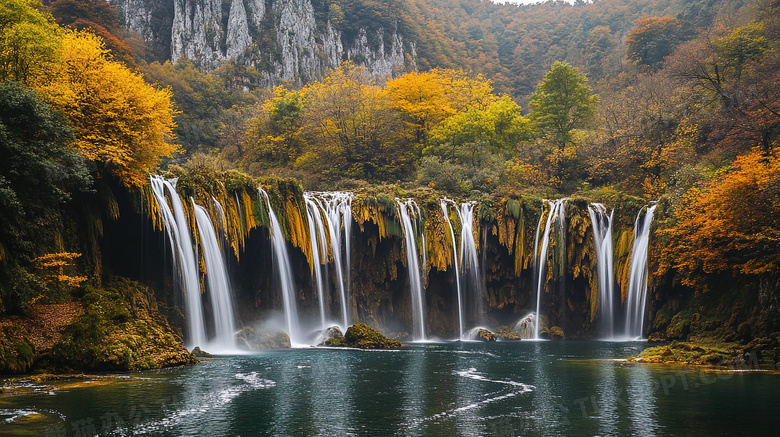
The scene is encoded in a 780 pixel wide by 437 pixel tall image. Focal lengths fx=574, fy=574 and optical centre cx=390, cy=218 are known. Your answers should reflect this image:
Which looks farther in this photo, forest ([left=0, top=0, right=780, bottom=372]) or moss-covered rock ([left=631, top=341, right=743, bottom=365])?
moss-covered rock ([left=631, top=341, right=743, bottom=365])

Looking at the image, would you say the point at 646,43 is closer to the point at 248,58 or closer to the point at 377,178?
the point at 377,178

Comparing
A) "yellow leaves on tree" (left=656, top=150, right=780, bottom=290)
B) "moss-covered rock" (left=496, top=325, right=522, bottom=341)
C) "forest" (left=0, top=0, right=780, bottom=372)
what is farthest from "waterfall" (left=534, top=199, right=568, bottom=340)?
"yellow leaves on tree" (left=656, top=150, right=780, bottom=290)

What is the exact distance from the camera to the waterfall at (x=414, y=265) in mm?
36938

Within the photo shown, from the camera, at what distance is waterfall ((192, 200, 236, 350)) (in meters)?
26.7

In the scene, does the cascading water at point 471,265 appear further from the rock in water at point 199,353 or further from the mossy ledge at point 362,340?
the rock in water at point 199,353

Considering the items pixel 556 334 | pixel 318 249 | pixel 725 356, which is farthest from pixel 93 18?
pixel 725 356

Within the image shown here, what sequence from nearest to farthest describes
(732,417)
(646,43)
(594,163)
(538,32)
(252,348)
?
1. (732,417)
2. (252,348)
3. (594,163)
4. (646,43)
5. (538,32)

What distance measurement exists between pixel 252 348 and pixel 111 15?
39601 millimetres

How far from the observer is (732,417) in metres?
12.1

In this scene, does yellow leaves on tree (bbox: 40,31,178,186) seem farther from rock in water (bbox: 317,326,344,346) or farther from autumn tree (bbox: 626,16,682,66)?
autumn tree (bbox: 626,16,682,66)

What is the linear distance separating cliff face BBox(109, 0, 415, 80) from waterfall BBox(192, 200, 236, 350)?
59.3m

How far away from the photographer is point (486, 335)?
36125 millimetres

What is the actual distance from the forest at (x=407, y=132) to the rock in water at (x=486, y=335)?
30.6 ft

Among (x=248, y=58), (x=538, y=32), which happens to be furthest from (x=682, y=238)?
(x=538, y=32)
